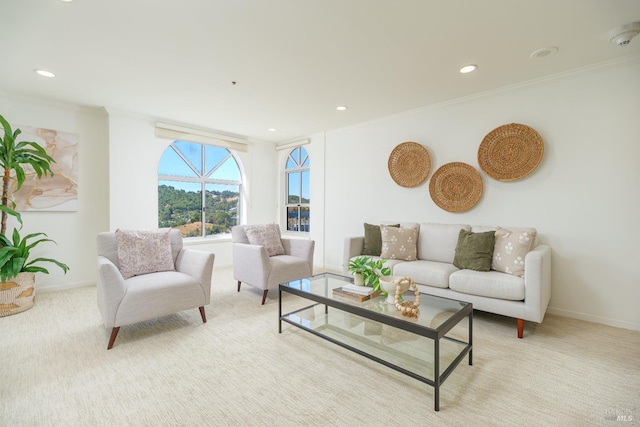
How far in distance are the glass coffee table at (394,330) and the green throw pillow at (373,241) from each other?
111 centimetres

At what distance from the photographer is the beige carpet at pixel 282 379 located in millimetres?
1510

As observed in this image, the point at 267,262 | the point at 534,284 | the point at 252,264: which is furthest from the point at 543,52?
the point at 252,264

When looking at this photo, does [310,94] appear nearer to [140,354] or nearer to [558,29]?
[558,29]

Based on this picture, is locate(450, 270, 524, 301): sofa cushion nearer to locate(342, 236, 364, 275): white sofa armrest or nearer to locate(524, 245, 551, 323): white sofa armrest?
locate(524, 245, 551, 323): white sofa armrest

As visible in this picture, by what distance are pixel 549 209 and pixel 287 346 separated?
288 cm

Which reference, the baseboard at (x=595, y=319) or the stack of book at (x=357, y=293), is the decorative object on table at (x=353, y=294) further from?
the baseboard at (x=595, y=319)

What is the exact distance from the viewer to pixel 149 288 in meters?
2.36

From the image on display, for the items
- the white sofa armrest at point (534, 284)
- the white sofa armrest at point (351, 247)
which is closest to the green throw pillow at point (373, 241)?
the white sofa armrest at point (351, 247)

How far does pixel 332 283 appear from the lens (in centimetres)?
260

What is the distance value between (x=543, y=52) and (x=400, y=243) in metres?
2.19

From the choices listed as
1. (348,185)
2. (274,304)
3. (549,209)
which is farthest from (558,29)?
(274,304)

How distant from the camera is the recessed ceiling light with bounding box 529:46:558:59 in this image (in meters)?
2.38

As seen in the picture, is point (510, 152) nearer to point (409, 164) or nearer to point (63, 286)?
point (409, 164)

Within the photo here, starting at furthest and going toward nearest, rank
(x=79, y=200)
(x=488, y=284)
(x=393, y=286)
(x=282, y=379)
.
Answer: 1. (x=79, y=200)
2. (x=488, y=284)
3. (x=393, y=286)
4. (x=282, y=379)
